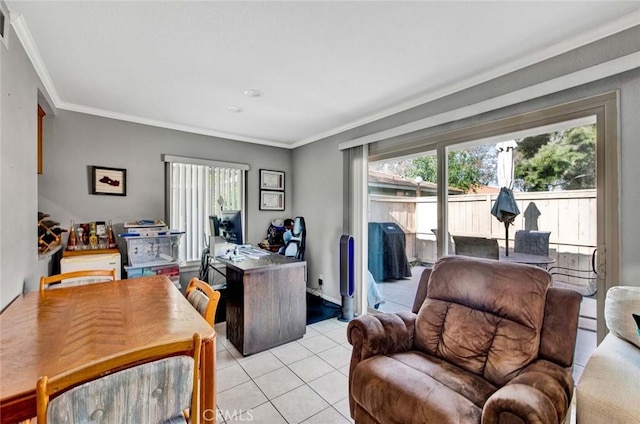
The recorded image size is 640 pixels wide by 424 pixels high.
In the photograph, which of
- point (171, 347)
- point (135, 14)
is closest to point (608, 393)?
point (171, 347)

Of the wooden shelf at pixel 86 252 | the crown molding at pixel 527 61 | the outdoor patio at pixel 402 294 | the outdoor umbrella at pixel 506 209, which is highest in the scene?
the crown molding at pixel 527 61

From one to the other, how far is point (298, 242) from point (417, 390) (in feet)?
8.84

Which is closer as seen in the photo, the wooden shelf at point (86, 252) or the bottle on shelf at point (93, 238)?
the wooden shelf at point (86, 252)

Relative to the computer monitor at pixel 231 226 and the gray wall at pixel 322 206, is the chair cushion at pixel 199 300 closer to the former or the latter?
the computer monitor at pixel 231 226

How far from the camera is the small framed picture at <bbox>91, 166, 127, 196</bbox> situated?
10.8 feet

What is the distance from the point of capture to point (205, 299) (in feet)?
5.42

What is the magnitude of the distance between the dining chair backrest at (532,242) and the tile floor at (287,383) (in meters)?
1.79

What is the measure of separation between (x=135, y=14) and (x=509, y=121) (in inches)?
109

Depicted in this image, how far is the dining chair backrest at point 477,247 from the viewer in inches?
98.0

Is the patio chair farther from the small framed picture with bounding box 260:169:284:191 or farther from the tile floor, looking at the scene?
the small framed picture with bounding box 260:169:284:191

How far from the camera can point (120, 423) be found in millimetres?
877

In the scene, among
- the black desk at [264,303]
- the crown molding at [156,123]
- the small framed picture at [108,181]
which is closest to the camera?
the black desk at [264,303]

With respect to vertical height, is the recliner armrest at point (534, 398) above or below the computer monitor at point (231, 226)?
below

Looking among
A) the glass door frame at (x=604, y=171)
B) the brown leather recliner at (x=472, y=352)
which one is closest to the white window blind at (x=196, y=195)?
the brown leather recliner at (x=472, y=352)
